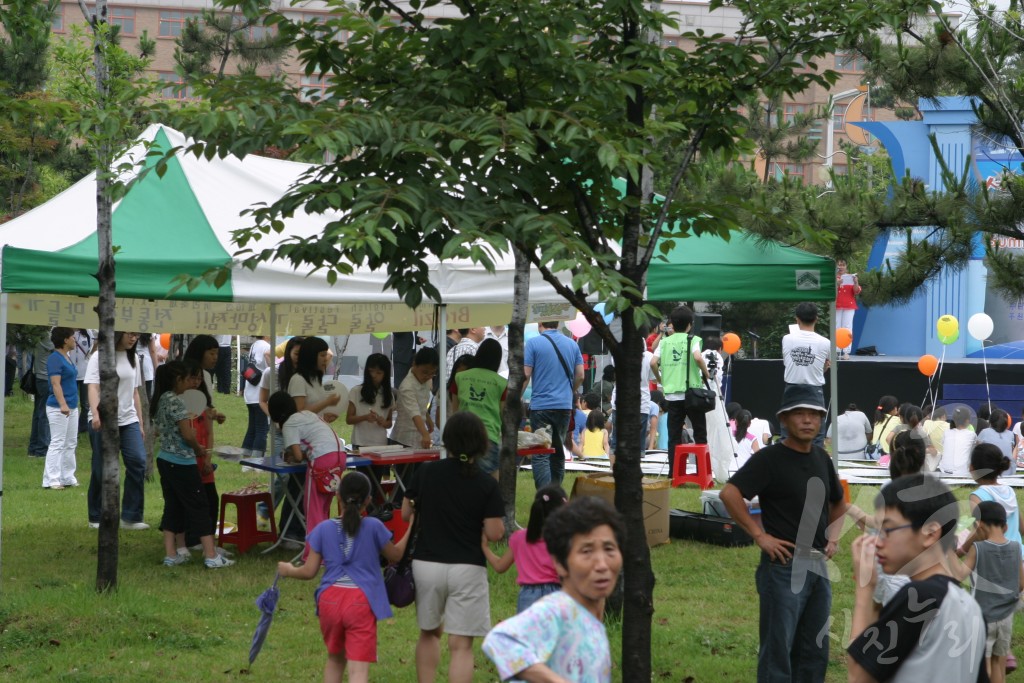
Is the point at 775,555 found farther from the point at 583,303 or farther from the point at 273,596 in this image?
the point at 273,596

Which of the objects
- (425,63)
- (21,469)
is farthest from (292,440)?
(21,469)

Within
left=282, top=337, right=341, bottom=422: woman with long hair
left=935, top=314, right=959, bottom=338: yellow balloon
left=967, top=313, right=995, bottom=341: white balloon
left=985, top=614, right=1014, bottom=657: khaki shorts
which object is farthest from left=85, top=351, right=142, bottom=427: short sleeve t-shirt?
left=967, top=313, right=995, bottom=341: white balloon

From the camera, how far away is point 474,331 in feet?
50.0

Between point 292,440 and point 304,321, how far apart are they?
4396 mm

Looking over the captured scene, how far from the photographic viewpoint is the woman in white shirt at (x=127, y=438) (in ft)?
33.2

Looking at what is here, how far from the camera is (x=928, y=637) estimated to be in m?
3.06

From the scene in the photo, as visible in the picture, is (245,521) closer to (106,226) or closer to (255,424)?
(106,226)

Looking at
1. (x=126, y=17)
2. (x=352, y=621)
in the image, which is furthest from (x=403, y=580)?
(x=126, y=17)

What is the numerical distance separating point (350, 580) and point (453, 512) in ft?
1.88

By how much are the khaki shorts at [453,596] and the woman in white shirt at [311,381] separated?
13.9ft

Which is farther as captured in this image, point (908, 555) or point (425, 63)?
point (425, 63)

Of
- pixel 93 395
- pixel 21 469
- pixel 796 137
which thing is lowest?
pixel 21 469

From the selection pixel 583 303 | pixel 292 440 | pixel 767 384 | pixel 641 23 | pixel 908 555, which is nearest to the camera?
pixel 908 555

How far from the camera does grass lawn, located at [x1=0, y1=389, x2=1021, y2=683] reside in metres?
6.43
